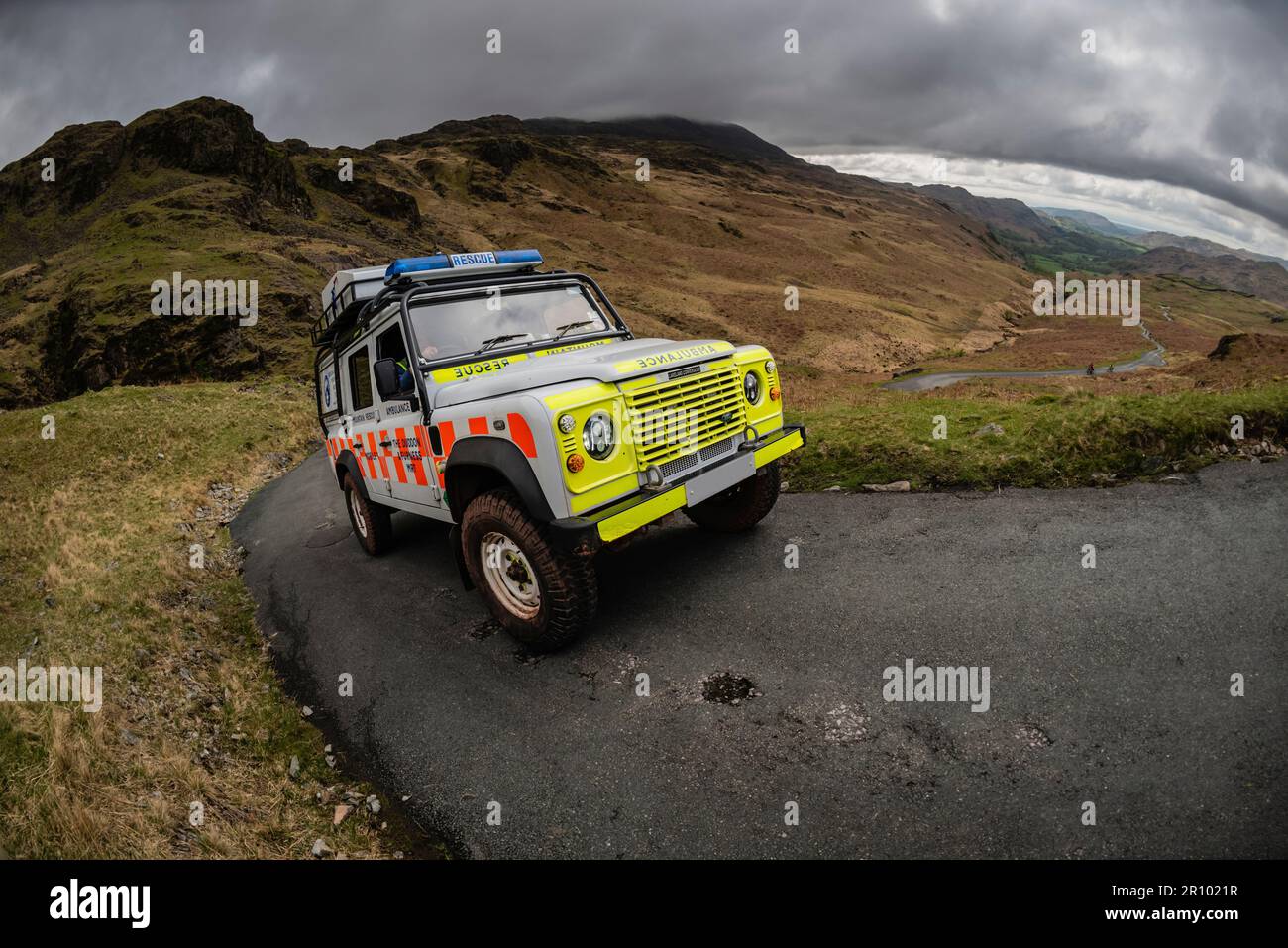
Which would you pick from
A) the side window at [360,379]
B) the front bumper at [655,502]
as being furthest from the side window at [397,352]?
the front bumper at [655,502]

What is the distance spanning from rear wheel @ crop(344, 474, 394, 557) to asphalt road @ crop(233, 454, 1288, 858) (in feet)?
3.57

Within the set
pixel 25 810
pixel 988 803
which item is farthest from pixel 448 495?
pixel 988 803

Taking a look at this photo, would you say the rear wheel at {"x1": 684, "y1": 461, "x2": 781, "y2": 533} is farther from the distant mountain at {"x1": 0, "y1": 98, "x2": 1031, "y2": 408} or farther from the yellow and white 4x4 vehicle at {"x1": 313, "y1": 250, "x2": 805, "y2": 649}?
the distant mountain at {"x1": 0, "y1": 98, "x2": 1031, "y2": 408}

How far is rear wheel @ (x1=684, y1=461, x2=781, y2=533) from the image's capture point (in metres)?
6.66

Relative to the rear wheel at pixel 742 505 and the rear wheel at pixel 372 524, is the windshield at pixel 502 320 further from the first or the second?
the rear wheel at pixel 372 524

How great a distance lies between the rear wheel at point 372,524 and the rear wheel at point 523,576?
3.06 m

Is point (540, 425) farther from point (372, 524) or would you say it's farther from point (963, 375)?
point (963, 375)

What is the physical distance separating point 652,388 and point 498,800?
305 centimetres

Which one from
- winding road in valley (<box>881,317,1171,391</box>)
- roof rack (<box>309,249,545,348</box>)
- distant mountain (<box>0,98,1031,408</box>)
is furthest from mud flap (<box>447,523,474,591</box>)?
winding road in valley (<box>881,317,1171,391</box>)

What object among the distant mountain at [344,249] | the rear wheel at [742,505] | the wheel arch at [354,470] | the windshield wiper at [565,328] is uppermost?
the distant mountain at [344,249]

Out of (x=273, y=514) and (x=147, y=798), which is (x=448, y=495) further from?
(x=273, y=514)

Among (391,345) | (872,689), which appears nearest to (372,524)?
(391,345)

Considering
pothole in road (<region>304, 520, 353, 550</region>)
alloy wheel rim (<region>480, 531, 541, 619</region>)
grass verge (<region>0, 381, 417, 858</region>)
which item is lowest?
grass verge (<region>0, 381, 417, 858</region>)

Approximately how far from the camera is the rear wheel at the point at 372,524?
804 cm
